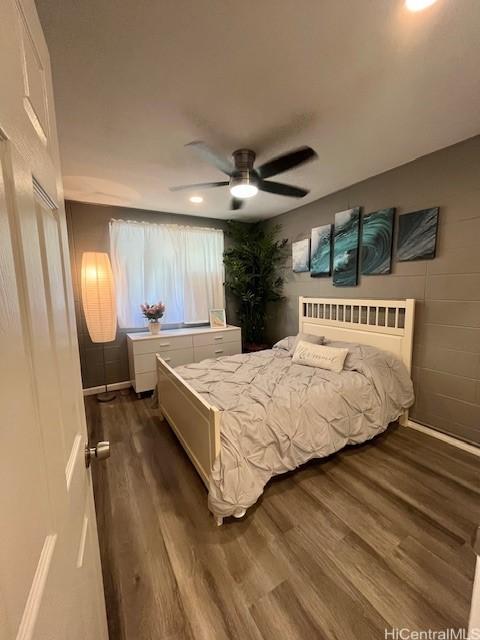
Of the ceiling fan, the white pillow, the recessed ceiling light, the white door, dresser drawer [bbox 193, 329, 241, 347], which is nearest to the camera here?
the white door

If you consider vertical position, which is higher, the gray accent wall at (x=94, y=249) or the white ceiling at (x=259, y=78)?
the white ceiling at (x=259, y=78)

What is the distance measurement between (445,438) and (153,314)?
3.46 metres

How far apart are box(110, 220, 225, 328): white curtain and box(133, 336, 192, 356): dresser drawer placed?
0.54 meters

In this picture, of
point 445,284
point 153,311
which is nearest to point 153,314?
point 153,311

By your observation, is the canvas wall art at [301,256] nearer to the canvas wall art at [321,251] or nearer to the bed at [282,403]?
the canvas wall art at [321,251]

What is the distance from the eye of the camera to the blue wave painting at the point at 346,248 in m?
3.08

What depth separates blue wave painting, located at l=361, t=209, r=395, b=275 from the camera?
9.10ft

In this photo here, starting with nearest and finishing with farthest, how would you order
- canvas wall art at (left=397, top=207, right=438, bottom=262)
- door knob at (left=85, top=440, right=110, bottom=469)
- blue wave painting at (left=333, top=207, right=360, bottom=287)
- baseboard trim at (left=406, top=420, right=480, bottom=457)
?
1. door knob at (left=85, top=440, right=110, bottom=469)
2. baseboard trim at (left=406, top=420, right=480, bottom=457)
3. canvas wall art at (left=397, top=207, right=438, bottom=262)
4. blue wave painting at (left=333, top=207, right=360, bottom=287)

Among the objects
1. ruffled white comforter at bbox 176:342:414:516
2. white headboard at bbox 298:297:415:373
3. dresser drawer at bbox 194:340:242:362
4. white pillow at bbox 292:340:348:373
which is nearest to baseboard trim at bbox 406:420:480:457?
ruffled white comforter at bbox 176:342:414:516

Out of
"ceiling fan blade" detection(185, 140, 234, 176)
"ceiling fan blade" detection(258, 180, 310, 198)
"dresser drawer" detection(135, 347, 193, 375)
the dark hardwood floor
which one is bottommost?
the dark hardwood floor

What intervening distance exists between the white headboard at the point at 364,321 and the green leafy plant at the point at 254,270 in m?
0.78

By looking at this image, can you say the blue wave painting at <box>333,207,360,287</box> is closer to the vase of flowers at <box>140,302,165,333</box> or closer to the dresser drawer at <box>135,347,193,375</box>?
the dresser drawer at <box>135,347,193,375</box>

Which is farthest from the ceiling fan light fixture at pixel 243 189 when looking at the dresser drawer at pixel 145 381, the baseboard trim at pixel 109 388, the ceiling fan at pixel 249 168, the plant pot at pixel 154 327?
the baseboard trim at pixel 109 388

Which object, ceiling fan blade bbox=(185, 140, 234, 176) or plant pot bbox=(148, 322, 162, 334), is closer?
ceiling fan blade bbox=(185, 140, 234, 176)
